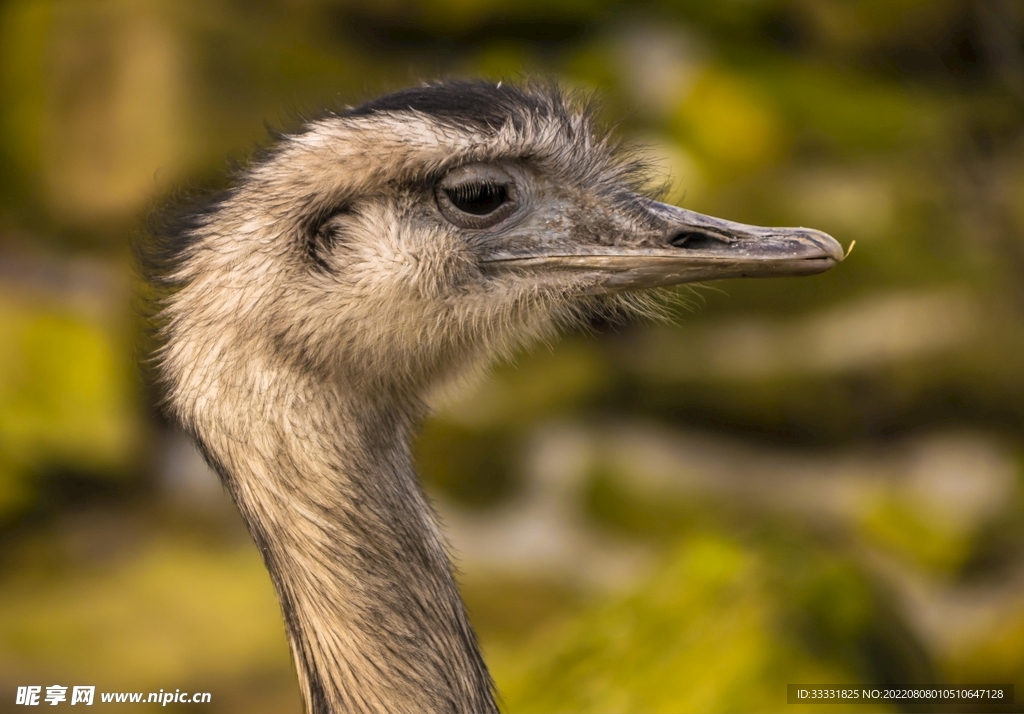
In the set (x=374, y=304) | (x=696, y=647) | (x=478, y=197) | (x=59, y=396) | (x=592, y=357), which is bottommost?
(x=696, y=647)


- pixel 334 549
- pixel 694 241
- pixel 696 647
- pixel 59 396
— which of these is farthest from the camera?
pixel 59 396

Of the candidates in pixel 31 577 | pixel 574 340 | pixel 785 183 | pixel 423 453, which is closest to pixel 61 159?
pixel 31 577

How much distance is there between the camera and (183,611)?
3.77m

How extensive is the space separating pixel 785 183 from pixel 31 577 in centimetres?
332

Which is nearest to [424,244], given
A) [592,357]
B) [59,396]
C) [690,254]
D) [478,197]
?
[478,197]

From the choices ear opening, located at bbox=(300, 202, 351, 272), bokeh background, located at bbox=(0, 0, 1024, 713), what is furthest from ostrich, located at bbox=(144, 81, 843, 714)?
bokeh background, located at bbox=(0, 0, 1024, 713)

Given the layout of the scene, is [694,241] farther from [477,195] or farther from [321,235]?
[321,235]

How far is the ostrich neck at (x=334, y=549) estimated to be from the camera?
133 centimetres

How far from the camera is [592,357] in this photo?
167 inches

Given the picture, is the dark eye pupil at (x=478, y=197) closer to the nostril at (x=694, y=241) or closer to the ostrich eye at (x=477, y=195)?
the ostrich eye at (x=477, y=195)

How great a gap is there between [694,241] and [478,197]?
31cm

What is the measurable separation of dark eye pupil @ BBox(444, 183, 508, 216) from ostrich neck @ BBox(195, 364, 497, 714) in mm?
313

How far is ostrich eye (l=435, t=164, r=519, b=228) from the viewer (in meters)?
1.42

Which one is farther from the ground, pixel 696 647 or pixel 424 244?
pixel 424 244
